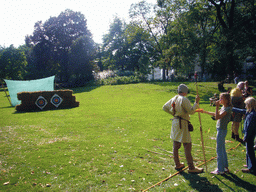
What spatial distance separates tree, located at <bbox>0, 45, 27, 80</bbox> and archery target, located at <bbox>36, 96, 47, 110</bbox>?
43.9m

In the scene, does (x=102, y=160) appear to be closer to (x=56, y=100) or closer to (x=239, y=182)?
(x=239, y=182)

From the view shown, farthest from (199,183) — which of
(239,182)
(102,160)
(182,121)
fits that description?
(102,160)

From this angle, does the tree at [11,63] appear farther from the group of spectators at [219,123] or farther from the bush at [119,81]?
the group of spectators at [219,123]

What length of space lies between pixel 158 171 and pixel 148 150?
5.54 feet

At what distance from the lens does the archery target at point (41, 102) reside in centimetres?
1925

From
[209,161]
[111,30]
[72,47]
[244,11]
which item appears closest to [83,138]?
[209,161]

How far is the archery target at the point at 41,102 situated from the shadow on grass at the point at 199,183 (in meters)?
17.2

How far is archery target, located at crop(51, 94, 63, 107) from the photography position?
65.2ft

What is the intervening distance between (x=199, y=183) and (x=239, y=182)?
105cm

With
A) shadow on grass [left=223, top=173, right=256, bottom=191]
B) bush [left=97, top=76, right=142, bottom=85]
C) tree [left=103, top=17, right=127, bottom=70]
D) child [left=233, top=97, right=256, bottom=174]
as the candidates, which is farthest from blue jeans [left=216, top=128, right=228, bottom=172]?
tree [left=103, top=17, right=127, bottom=70]

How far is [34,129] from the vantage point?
11102 millimetres

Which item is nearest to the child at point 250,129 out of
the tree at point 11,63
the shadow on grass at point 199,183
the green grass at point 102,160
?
the green grass at point 102,160

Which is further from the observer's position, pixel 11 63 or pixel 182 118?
pixel 11 63

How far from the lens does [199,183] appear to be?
509cm
